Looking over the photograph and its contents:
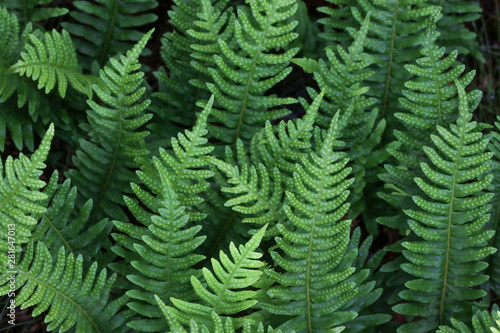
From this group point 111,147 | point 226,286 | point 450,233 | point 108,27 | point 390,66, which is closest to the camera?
point 226,286

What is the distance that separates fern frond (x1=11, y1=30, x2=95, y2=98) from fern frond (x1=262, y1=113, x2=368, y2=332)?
3.67ft

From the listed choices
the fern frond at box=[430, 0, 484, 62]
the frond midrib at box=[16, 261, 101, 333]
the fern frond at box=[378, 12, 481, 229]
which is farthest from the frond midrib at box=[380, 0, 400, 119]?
the frond midrib at box=[16, 261, 101, 333]

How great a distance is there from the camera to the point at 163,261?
85.1 inches

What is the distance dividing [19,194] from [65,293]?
44cm

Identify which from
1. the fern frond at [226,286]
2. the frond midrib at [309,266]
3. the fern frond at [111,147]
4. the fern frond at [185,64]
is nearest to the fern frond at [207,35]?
the fern frond at [185,64]

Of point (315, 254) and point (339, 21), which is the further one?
point (339, 21)

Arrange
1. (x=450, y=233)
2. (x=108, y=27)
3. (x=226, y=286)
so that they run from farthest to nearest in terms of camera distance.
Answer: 1. (x=108, y=27)
2. (x=450, y=233)
3. (x=226, y=286)

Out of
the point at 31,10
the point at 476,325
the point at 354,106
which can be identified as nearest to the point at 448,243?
the point at 476,325

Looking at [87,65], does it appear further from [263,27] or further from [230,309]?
[230,309]

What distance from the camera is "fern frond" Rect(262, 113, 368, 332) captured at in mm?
2088

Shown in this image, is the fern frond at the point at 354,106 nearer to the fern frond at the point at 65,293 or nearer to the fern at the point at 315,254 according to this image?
the fern at the point at 315,254

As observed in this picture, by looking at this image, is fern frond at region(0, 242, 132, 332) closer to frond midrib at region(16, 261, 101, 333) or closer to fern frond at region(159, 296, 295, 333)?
frond midrib at region(16, 261, 101, 333)

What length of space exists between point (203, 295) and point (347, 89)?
3.92ft

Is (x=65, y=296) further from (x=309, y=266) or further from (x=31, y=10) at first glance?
(x=31, y=10)
